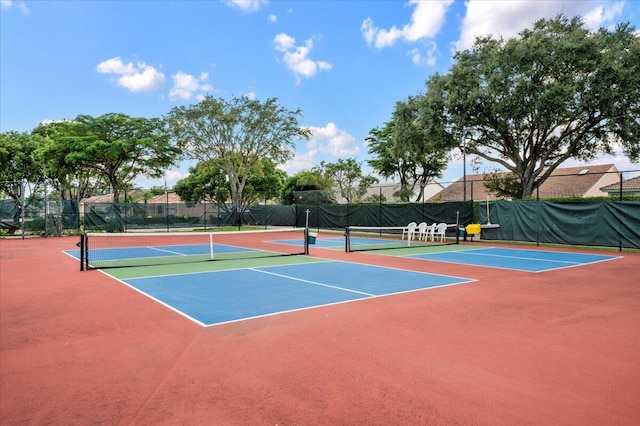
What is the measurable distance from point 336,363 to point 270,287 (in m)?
3.92

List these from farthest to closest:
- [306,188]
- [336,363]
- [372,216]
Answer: [306,188] → [372,216] → [336,363]

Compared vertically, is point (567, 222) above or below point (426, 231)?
above

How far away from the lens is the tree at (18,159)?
34938 millimetres

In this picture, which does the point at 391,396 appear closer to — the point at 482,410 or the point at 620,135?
the point at 482,410

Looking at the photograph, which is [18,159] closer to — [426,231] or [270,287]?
[426,231]

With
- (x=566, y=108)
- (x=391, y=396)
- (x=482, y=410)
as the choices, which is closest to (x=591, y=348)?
(x=482, y=410)

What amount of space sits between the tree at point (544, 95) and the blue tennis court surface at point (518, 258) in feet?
31.2

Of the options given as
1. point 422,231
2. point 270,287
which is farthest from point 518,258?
point 270,287

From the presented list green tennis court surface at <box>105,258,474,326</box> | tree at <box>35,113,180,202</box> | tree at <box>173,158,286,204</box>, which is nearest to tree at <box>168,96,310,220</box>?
tree at <box>35,113,180,202</box>

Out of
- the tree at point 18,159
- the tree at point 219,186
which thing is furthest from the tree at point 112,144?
the tree at point 219,186

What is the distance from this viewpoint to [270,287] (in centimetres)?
779

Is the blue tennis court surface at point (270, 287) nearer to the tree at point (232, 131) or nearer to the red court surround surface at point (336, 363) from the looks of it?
the red court surround surface at point (336, 363)

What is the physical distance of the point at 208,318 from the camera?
5.64 m

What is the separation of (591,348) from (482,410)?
215 cm
